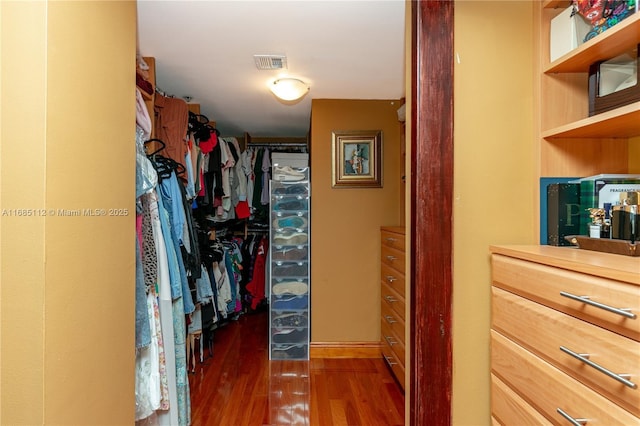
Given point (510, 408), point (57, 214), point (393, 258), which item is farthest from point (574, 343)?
point (393, 258)

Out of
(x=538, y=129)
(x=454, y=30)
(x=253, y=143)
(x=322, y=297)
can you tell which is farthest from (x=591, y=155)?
(x=253, y=143)

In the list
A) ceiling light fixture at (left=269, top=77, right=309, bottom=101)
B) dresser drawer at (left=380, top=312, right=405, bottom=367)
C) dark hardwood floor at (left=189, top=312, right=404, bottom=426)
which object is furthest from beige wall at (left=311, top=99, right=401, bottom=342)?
ceiling light fixture at (left=269, top=77, right=309, bottom=101)

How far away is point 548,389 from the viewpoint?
915 mm

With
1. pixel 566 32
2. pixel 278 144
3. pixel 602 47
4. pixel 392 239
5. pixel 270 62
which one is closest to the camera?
pixel 602 47

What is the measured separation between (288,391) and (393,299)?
96 centimetres

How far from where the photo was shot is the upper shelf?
3.05 feet

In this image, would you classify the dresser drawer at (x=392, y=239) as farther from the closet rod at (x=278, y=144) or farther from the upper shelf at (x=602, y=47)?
the closet rod at (x=278, y=144)

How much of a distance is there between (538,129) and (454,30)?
417 millimetres

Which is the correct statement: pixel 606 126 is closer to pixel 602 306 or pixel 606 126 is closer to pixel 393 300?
pixel 602 306

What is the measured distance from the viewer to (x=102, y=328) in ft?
3.89

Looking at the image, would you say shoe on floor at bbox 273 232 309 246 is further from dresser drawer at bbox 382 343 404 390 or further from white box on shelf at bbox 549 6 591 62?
white box on shelf at bbox 549 6 591 62

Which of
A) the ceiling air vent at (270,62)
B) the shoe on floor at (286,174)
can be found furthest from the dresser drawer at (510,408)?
the shoe on floor at (286,174)

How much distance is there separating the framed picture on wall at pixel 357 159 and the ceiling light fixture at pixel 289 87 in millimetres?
685

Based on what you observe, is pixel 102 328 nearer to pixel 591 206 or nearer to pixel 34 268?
pixel 34 268
